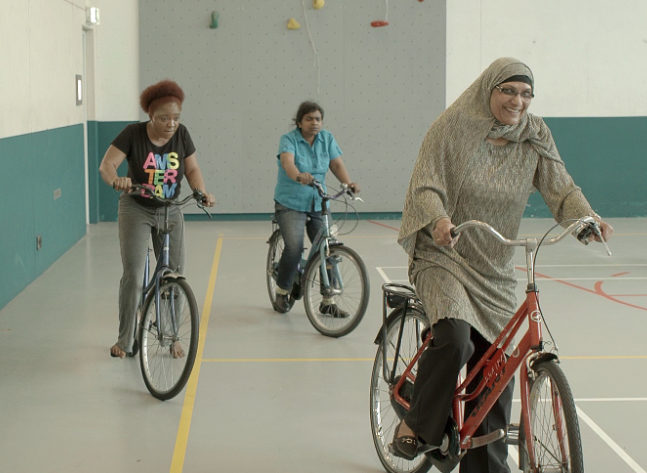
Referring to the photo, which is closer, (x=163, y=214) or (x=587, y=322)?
(x=163, y=214)

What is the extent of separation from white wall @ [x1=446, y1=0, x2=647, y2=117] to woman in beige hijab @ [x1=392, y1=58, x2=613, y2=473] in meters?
9.15

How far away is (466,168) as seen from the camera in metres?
2.90

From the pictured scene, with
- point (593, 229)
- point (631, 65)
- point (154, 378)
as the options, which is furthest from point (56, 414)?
point (631, 65)

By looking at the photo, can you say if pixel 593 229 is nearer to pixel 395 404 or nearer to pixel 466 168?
pixel 466 168

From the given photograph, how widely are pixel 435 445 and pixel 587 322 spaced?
352 centimetres

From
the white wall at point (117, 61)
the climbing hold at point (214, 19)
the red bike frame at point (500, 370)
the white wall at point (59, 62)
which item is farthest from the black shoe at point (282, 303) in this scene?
the climbing hold at point (214, 19)

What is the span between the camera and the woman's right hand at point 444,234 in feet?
8.77

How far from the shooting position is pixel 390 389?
11.1 ft

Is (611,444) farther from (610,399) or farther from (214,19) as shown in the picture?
(214,19)

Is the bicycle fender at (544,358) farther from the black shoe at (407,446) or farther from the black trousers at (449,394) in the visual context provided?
the black shoe at (407,446)

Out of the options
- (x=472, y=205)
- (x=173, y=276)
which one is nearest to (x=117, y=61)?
(x=173, y=276)

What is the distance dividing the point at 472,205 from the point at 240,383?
222 cm

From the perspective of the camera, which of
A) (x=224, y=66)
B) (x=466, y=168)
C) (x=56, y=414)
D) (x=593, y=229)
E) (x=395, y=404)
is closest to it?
→ (x=593, y=229)

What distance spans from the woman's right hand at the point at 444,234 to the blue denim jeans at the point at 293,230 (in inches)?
125
